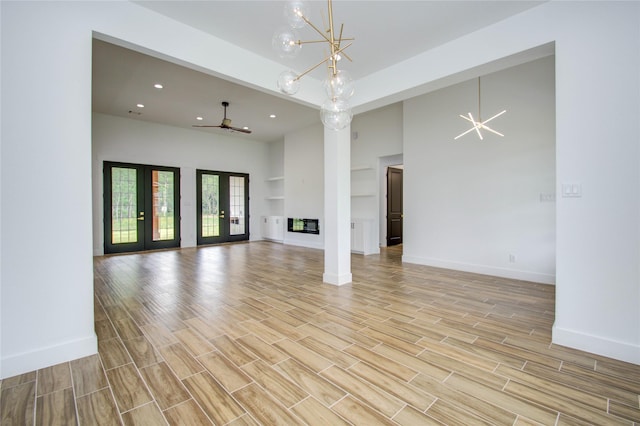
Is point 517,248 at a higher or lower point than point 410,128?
lower

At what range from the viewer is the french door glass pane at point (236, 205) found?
32.6ft

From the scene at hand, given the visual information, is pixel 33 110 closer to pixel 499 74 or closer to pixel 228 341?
pixel 228 341

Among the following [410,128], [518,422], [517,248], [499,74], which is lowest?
[518,422]

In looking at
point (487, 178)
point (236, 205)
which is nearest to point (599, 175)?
point (487, 178)

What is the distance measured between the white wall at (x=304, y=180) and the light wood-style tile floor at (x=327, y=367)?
4.82 m

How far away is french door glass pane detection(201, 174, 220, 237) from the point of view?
9.29 meters

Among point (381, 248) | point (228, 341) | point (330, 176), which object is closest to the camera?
point (228, 341)

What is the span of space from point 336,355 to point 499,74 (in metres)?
5.19

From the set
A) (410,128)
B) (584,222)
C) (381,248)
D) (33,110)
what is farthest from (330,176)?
(381,248)

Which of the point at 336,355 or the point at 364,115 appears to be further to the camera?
the point at 364,115

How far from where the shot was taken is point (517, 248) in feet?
15.7

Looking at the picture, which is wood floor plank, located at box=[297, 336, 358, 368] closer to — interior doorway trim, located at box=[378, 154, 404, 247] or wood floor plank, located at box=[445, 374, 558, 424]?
wood floor plank, located at box=[445, 374, 558, 424]

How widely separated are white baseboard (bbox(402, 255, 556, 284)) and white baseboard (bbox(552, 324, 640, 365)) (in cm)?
231

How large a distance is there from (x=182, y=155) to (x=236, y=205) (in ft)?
7.65
